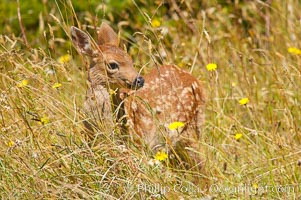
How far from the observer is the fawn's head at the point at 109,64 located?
5.02m

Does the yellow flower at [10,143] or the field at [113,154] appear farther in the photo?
the yellow flower at [10,143]

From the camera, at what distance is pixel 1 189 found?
4113mm

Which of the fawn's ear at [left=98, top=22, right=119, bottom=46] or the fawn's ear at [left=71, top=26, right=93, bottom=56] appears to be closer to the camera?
the fawn's ear at [left=71, top=26, right=93, bottom=56]

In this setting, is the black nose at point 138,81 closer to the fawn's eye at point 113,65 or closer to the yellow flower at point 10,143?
the fawn's eye at point 113,65

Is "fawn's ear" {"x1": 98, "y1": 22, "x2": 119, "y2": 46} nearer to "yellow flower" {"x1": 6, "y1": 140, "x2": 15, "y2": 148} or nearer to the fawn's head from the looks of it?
the fawn's head

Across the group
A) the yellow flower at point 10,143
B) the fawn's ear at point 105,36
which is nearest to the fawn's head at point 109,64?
the fawn's ear at point 105,36

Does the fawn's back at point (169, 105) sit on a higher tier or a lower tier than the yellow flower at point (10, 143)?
lower

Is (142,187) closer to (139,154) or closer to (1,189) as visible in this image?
(139,154)

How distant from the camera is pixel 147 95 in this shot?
17.9 ft

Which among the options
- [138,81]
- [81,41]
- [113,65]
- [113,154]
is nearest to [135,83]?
[138,81]

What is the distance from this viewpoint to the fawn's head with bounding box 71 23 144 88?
5.02 meters

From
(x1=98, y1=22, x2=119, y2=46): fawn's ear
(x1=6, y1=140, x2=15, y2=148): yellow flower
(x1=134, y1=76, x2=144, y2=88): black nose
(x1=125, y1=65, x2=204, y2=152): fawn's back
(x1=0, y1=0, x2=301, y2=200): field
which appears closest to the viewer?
(x1=0, y1=0, x2=301, y2=200): field

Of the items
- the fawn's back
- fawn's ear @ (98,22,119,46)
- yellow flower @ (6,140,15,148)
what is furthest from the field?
fawn's ear @ (98,22,119,46)

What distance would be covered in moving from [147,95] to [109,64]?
49cm
